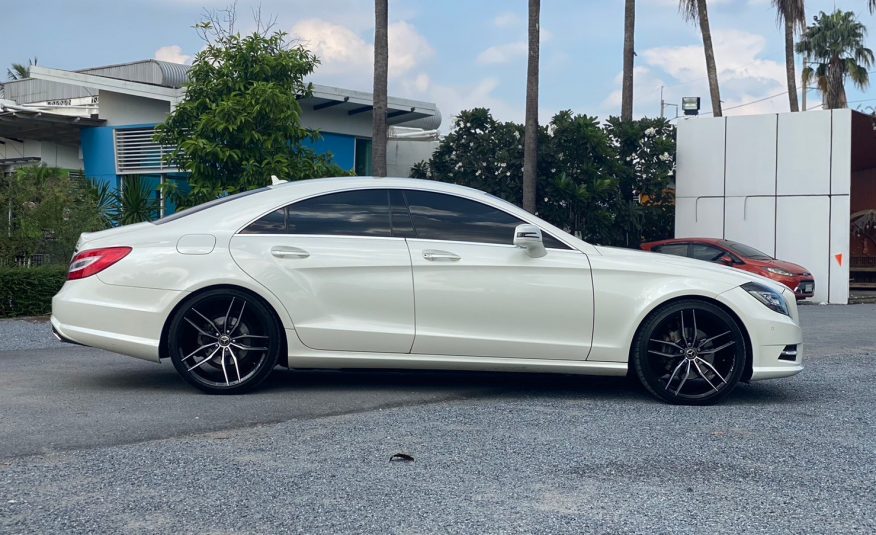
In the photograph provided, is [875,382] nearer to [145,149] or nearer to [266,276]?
[266,276]

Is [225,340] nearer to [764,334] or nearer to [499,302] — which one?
[499,302]

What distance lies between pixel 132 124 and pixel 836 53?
117 ft

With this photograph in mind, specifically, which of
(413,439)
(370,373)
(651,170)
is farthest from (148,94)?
(413,439)

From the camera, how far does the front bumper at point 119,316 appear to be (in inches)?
260

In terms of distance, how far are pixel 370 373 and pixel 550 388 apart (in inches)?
59.2

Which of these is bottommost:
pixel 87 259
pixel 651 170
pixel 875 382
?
pixel 875 382

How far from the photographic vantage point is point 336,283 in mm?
6734

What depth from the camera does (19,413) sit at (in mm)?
6027

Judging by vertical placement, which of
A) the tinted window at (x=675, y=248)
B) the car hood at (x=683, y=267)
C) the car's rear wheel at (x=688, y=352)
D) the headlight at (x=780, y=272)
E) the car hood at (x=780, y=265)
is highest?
the tinted window at (x=675, y=248)

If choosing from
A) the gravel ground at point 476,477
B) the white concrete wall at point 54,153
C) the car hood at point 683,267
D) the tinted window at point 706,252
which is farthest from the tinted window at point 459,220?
the white concrete wall at point 54,153

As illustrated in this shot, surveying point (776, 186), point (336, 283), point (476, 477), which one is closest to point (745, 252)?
point (776, 186)

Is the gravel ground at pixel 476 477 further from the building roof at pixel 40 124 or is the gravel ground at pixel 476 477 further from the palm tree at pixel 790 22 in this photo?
the palm tree at pixel 790 22

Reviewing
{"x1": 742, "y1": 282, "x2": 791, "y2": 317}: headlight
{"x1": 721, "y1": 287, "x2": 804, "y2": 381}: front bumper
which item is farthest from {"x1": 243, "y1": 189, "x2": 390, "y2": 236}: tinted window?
{"x1": 742, "y1": 282, "x2": 791, "y2": 317}: headlight

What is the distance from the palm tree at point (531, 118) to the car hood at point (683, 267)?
15.0 meters
